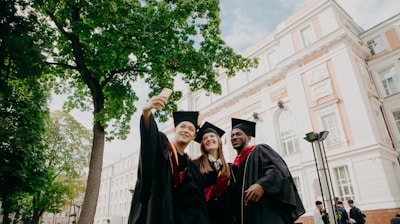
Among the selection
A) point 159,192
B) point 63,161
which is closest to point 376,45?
point 159,192

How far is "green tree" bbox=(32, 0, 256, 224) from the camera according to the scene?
838 centimetres

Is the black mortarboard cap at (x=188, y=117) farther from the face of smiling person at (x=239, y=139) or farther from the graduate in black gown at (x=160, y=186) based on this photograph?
the face of smiling person at (x=239, y=139)

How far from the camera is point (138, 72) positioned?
10383mm

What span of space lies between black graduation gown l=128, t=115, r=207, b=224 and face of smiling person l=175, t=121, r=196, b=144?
0.95ft

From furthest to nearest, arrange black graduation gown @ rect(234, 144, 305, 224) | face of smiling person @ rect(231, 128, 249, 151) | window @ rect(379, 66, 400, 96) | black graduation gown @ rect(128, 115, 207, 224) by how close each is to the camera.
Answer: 1. window @ rect(379, 66, 400, 96)
2. face of smiling person @ rect(231, 128, 249, 151)
3. black graduation gown @ rect(234, 144, 305, 224)
4. black graduation gown @ rect(128, 115, 207, 224)

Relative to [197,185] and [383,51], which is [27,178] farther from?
[383,51]

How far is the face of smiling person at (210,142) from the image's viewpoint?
127 inches

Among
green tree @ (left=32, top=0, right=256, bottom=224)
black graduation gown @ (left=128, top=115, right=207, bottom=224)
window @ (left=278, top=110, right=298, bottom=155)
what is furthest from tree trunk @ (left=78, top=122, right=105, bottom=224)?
window @ (left=278, top=110, right=298, bottom=155)

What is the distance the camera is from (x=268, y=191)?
106 inches

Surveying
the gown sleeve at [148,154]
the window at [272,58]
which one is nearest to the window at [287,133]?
the window at [272,58]

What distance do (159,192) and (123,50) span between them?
781cm

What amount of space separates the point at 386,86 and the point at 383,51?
2594 millimetres

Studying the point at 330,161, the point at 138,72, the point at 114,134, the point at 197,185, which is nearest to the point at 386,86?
the point at 330,161

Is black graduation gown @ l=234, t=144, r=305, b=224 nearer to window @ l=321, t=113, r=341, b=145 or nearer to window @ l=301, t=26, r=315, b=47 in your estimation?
window @ l=321, t=113, r=341, b=145
